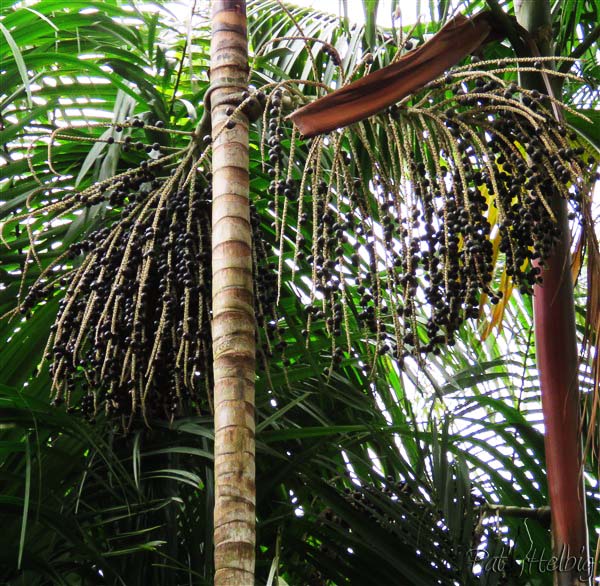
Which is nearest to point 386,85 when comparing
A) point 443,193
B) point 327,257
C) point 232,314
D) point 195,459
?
point 443,193

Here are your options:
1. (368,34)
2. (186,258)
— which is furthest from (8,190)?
(368,34)

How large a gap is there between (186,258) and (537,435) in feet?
3.62

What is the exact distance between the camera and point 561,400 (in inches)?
77.9

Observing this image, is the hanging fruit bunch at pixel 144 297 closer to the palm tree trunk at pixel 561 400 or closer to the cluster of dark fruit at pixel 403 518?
the cluster of dark fruit at pixel 403 518

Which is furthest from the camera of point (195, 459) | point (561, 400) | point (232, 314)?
point (195, 459)

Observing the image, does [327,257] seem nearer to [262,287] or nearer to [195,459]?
[262,287]

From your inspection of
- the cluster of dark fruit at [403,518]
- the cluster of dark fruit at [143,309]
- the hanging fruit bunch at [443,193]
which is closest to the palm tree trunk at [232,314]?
the hanging fruit bunch at [443,193]

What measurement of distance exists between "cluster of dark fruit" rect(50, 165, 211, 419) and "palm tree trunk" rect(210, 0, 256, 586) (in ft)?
0.58

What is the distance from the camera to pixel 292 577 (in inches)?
97.0

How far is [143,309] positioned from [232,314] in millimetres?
302

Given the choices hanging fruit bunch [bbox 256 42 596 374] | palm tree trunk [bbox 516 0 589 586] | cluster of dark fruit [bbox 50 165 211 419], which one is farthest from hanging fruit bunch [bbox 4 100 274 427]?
palm tree trunk [bbox 516 0 589 586]

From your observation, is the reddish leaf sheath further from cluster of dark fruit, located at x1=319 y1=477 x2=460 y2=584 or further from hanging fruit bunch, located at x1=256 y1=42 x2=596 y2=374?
cluster of dark fruit, located at x1=319 y1=477 x2=460 y2=584

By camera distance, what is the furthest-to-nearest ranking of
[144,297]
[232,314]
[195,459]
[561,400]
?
[195,459]
[561,400]
[144,297]
[232,314]

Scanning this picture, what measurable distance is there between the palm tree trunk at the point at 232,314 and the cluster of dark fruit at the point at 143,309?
178 mm
